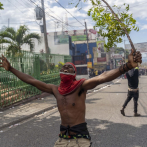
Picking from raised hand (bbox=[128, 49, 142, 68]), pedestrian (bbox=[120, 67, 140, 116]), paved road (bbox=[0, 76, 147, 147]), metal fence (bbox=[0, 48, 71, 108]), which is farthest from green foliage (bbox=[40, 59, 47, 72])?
raised hand (bbox=[128, 49, 142, 68])

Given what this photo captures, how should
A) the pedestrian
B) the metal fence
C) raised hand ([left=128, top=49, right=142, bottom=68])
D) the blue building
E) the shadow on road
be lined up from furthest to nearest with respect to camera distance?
1. the blue building
2. the metal fence
3. the pedestrian
4. the shadow on road
5. raised hand ([left=128, top=49, right=142, bottom=68])

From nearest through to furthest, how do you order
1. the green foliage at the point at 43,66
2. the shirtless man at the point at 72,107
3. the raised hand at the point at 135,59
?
the raised hand at the point at 135,59, the shirtless man at the point at 72,107, the green foliage at the point at 43,66

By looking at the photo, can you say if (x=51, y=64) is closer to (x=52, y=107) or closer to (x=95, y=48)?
(x=52, y=107)

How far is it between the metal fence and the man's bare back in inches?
277

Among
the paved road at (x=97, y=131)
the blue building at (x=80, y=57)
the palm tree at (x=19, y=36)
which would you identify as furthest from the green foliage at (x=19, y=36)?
the blue building at (x=80, y=57)

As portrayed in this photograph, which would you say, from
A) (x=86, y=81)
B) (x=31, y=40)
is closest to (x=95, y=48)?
(x=31, y=40)

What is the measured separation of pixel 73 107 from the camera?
8.87 ft

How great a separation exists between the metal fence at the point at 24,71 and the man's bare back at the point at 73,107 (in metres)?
7.02

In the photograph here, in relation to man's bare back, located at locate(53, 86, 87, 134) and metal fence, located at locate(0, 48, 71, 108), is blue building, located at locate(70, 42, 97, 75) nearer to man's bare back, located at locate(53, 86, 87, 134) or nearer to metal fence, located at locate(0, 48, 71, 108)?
metal fence, located at locate(0, 48, 71, 108)

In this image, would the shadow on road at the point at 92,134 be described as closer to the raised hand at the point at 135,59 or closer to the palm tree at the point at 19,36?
the raised hand at the point at 135,59

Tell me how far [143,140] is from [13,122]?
4248mm

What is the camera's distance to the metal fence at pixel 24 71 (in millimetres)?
9500

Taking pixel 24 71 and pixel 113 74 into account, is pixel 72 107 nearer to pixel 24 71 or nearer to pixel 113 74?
pixel 113 74

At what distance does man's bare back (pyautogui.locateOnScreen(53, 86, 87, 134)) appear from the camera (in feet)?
8.84
